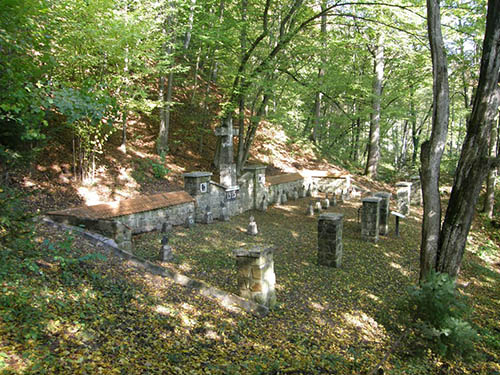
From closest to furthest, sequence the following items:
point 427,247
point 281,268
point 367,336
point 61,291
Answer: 1. point 61,291
2. point 367,336
3. point 427,247
4. point 281,268

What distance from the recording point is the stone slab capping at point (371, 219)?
10.2 m

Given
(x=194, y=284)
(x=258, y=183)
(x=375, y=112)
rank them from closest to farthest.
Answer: (x=194, y=284) < (x=258, y=183) < (x=375, y=112)

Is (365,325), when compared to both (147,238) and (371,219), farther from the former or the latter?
(147,238)

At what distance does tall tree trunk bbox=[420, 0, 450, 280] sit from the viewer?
607 centimetres

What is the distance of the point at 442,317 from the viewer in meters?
5.05

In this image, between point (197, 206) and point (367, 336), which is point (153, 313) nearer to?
point (367, 336)

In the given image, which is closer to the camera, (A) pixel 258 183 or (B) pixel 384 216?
(B) pixel 384 216

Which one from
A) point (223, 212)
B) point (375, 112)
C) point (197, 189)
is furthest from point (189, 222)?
point (375, 112)

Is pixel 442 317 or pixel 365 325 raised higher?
pixel 442 317

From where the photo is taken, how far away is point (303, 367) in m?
4.11

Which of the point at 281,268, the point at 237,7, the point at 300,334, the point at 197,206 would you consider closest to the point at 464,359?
Result: the point at 300,334

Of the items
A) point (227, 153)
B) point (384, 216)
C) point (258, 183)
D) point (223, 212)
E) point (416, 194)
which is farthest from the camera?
point (416, 194)

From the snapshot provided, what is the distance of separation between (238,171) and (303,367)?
10.0 metres

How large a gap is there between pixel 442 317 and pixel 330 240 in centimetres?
316
